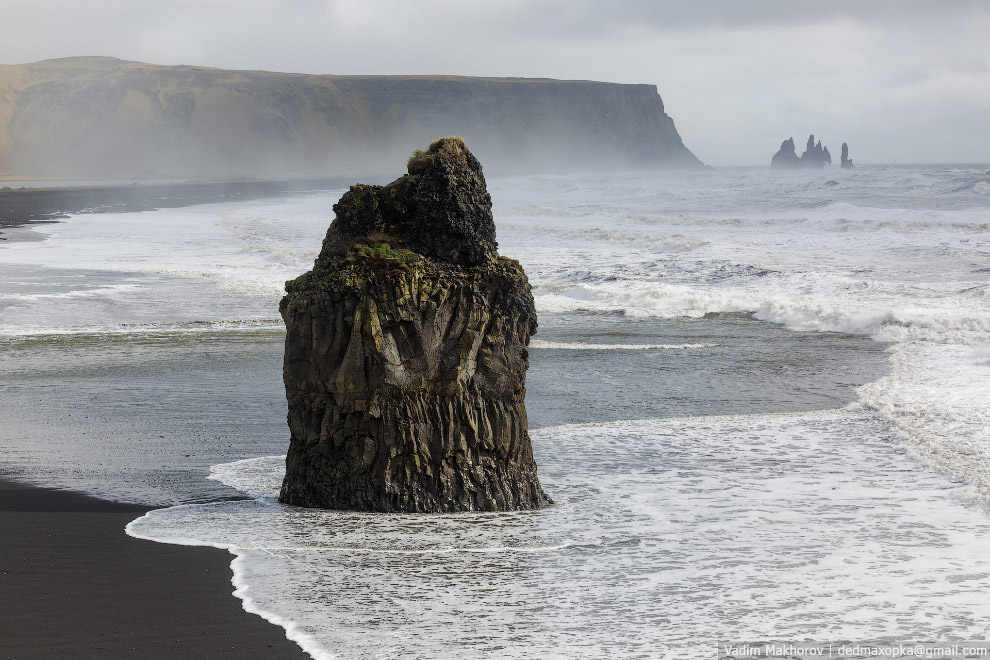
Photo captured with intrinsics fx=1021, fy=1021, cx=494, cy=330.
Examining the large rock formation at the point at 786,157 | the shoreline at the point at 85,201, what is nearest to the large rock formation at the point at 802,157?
the large rock formation at the point at 786,157

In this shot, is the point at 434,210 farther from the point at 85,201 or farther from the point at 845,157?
the point at 845,157

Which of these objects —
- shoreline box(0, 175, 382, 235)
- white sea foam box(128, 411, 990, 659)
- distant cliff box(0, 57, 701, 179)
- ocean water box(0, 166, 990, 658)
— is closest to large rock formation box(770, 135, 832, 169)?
distant cliff box(0, 57, 701, 179)

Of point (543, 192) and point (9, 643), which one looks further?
point (543, 192)

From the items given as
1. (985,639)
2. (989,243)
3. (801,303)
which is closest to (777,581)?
(985,639)

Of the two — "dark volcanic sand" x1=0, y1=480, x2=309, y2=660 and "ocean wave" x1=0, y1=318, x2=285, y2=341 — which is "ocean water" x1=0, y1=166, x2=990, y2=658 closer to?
"ocean wave" x1=0, y1=318, x2=285, y2=341

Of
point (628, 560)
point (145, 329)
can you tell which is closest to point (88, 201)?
point (145, 329)

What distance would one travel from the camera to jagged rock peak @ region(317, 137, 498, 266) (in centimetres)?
777

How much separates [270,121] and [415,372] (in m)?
166

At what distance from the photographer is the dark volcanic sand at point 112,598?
198 inches

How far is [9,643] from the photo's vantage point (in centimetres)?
495

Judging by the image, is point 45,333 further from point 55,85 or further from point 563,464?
point 55,85

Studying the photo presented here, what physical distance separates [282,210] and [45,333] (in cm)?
4088

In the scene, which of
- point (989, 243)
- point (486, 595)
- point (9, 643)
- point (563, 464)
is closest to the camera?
point (9, 643)

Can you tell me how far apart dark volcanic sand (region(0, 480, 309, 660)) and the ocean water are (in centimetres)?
21
